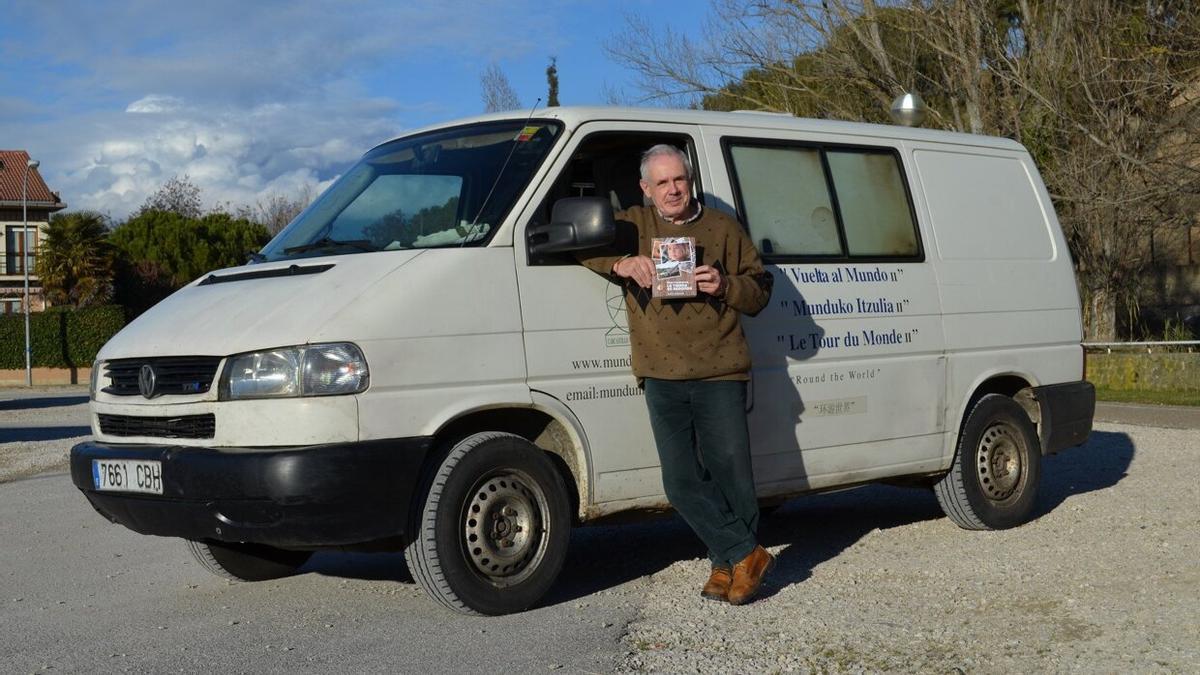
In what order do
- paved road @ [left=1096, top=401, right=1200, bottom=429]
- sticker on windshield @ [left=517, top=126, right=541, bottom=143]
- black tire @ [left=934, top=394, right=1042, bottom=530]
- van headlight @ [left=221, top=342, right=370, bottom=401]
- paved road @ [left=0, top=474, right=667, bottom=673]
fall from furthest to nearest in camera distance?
paved road @ [left=1096, top=401, right=1200, bottom=429]
black tire @ [left=934, top=394, right=1042, bottom=530]
sticker on windshield @ [left=517, top=126, right=541, bottom=143]
van headlight @ [left=221, top=342, right=370, bottom=401]
paved road @ [left=0, top=474, right=667, bottom=673]

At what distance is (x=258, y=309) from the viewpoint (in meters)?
5.82

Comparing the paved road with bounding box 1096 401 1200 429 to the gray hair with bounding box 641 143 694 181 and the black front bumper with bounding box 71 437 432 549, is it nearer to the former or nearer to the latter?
the gray hair with bounding box 641 143 694 181

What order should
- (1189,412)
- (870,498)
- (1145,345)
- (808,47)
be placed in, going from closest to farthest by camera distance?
(870,498) → (1189,412) → (1145,345) → (808,47)

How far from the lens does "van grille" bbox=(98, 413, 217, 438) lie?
5734 millimetres

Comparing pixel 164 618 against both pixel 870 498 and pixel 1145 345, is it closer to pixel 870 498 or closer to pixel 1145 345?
pixel 870 498

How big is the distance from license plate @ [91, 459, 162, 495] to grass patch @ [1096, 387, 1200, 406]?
53.5 ft

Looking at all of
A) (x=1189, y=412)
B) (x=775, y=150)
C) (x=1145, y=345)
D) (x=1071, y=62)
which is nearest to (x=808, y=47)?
(x=1071, y=62)

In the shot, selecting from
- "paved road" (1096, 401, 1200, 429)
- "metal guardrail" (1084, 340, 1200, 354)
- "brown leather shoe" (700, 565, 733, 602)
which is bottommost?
"paved road" (1096, 401, 1200, 429)

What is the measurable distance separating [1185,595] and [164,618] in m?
4.45

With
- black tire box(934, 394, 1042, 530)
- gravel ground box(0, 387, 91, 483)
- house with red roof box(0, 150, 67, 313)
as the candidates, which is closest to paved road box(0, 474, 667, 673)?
black tire box(934, 394, 1042, 530)

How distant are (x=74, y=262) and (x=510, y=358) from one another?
48.8m

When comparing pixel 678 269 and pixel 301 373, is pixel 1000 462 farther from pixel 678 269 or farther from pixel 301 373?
pixel 301 373

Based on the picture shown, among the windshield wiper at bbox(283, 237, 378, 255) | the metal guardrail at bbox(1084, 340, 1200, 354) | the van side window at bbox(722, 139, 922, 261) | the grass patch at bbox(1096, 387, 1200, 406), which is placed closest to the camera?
the windshield wiper at bbox(283, 237, 378, 255)

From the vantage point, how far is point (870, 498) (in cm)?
1038
